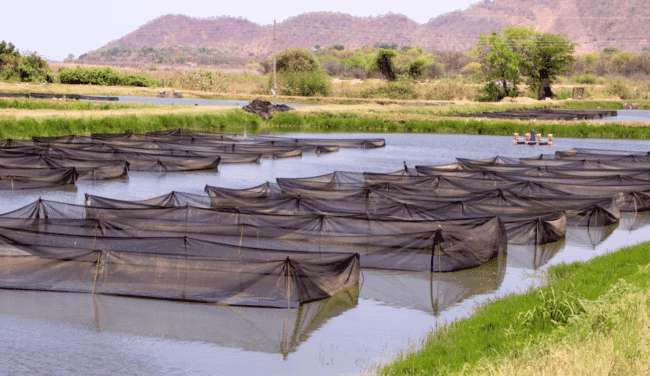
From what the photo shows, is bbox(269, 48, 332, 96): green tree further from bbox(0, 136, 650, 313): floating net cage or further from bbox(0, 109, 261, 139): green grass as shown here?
bbox(0, 136, 650, 313): floating net cage

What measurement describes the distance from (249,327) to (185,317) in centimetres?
139

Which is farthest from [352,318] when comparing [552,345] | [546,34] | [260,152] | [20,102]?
[546,34]

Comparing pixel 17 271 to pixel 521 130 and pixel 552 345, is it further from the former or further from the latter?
pixel 521 130

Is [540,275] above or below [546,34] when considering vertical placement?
below

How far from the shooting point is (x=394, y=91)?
10988 centimetres

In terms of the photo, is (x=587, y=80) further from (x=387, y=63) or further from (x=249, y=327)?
(x=249, y=327)

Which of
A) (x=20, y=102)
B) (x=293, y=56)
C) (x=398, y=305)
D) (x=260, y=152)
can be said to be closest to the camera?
(x=398, y=305)

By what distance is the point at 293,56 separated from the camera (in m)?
115

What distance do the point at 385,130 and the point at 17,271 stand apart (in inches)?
2012

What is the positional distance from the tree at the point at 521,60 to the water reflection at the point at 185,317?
104291 mm

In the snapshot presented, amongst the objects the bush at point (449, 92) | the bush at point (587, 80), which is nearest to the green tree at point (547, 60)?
the bush at point (449, 92)

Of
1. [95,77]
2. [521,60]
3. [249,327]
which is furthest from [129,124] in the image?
[521,60]

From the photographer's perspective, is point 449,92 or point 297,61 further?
point 297,61

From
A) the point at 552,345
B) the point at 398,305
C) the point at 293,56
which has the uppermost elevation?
the point at 293,56
